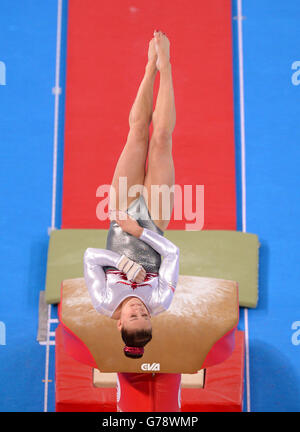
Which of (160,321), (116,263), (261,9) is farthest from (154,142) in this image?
(261,9)

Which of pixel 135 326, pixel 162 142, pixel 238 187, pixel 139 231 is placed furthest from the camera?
pixel 238 187

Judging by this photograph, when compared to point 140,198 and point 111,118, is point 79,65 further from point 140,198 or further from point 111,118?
point 140,198

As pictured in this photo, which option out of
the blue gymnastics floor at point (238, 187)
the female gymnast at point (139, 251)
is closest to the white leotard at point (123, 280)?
the female gymnast at point (139, 251)

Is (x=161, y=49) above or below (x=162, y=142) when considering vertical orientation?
above

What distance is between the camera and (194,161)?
403 centimetres

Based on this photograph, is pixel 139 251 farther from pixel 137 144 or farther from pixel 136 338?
pixel 137 144

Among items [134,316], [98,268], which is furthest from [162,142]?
A: [134,316]

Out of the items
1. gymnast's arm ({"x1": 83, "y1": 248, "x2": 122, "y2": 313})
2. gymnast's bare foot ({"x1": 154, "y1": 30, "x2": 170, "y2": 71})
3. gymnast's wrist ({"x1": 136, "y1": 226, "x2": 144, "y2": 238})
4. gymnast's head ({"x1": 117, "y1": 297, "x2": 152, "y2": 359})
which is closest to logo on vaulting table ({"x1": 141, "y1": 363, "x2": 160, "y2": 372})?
gymnast's head ({"x1": 117, "y1": 297, "x2": 152, "y2": 359})

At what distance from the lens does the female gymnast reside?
111 inches

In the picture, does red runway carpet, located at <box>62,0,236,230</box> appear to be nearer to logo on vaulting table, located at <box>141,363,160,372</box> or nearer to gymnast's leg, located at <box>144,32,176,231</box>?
gymnast's leg, located at <box>144,32,176,231</box>

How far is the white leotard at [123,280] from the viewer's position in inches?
112

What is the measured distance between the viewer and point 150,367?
2.98m

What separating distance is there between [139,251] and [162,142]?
2.00 feet

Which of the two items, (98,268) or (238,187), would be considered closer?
(98,268)
